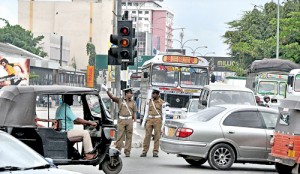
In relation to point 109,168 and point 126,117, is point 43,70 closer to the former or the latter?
point 126,117

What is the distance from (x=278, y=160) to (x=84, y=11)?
123 metres

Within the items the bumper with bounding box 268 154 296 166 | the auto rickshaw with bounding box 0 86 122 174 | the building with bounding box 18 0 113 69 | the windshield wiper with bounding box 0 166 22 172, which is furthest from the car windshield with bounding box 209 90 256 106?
the building with bounding box 18 0 113 69

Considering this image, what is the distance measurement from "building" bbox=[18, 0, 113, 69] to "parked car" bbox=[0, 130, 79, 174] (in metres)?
124

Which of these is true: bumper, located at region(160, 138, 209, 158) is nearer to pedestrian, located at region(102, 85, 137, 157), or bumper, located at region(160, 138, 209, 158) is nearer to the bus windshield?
pedestrian, located at region(102, 85, 137, 157)

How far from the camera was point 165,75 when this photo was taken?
35.8 metres

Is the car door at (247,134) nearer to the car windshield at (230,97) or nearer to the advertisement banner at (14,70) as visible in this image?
the car windshield at (230,97)

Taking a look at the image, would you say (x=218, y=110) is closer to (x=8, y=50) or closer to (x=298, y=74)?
(x=298, y=74)

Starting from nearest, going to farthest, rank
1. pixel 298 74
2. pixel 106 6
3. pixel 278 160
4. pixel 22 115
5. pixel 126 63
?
1. pixel 22 115
2. pixel 278 160
3. pixel 126 63
4. pixel 298 74
5. pixel 106 6

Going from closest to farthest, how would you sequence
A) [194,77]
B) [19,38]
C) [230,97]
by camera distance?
1. [230,97]
2. [194,77]
3. [19,38]

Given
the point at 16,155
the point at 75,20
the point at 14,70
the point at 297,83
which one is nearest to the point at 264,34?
the point at 14,70

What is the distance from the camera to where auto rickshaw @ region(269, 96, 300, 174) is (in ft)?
53.0

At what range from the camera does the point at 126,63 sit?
75.2 feet

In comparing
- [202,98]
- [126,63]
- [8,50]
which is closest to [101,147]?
[126,63]

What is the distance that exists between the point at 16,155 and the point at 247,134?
373 inches
